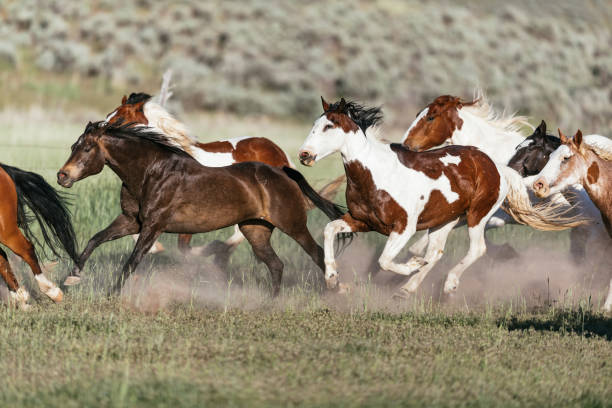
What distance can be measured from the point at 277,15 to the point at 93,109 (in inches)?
483

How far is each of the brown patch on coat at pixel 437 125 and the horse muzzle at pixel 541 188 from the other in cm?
217

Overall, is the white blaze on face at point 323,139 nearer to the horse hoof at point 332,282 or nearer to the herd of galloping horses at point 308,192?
the herd of galloping horses at point 308,192

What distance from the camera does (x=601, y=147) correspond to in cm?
872

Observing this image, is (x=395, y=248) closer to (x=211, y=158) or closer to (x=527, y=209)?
(x=527, y=209)

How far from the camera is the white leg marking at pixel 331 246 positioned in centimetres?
833

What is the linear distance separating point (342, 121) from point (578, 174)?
7.27ft

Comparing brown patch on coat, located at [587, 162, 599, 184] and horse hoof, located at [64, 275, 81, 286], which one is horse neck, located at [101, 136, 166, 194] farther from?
brown patch on coat, located at [587, 162, 599, 184]

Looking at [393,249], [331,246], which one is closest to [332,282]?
[331,246]

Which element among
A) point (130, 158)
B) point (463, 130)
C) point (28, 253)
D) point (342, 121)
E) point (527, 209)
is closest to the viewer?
point (28, 253)

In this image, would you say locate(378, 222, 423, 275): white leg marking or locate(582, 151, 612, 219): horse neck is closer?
locate(378, 222, 423, 275): white leg marking

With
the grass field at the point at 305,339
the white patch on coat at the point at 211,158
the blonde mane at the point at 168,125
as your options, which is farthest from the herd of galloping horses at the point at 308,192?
the blonde mane at the point at 168,125

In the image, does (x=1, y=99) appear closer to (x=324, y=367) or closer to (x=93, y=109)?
(x=93, y=109)

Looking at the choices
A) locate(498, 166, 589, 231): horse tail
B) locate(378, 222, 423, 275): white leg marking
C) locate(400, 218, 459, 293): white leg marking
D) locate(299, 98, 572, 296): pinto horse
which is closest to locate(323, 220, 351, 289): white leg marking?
locate(299, 98, 572, 296): pinto horse

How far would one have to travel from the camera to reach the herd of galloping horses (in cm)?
807
